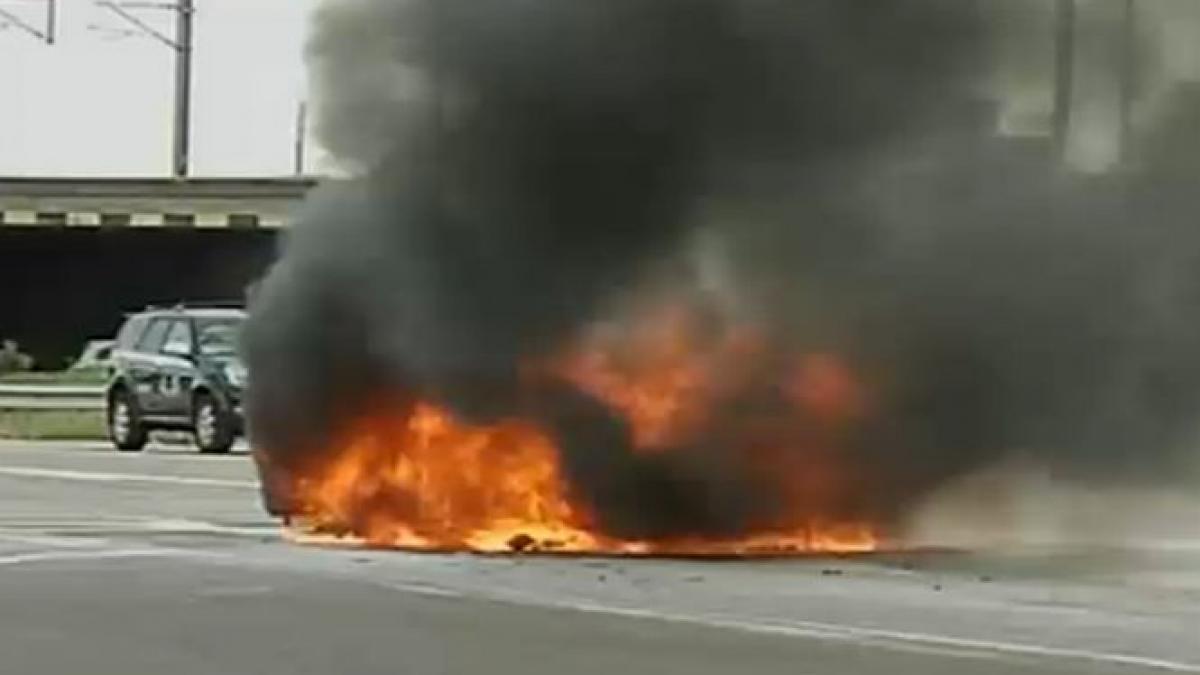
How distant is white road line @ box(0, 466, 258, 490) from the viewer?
2641cm

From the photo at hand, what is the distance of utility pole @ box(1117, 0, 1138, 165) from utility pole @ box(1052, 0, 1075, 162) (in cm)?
33

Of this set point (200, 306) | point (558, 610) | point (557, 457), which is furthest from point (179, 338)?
point (558, 610)

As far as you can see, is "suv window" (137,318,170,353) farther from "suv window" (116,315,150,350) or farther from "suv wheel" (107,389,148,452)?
"suv wheel" (107,389,148,452)

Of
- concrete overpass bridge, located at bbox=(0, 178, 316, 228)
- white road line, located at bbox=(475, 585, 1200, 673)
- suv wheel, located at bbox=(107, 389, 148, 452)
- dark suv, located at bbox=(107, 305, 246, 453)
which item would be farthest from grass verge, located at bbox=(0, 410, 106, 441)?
white road line, located at bbox=(475, 585, 1200, 673)

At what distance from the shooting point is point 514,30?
1800 cm

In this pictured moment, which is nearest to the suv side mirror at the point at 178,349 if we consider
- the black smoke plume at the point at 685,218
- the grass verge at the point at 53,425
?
the grass verge at the point at 53,425

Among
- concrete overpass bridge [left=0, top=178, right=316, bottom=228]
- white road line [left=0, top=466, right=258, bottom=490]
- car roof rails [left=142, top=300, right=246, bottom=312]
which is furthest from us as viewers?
concrete overpass bridge [left=0, top=178, right=316, bottom=228]

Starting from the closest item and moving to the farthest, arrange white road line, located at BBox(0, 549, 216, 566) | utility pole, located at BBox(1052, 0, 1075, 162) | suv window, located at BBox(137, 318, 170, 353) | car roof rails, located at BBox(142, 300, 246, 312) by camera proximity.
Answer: white road line, located at BBox(0, 549, 216, 566)
utility pole, located at BBox(1052, 0, 1075, 162)
suv window, located at BBox(137, 318, 170, 353)
car roof rails, located at BBox(142, 300, 246, 312)

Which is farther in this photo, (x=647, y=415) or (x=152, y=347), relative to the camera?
(x=152, y=347)

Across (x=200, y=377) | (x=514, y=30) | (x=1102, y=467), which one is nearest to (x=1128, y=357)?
(x=1102, y=467)

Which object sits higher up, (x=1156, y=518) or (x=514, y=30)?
(x=514, y=30)

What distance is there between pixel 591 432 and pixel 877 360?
5.76 feet

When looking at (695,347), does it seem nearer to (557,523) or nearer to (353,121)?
(557,523)

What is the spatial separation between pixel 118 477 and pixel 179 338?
692 centimetres
